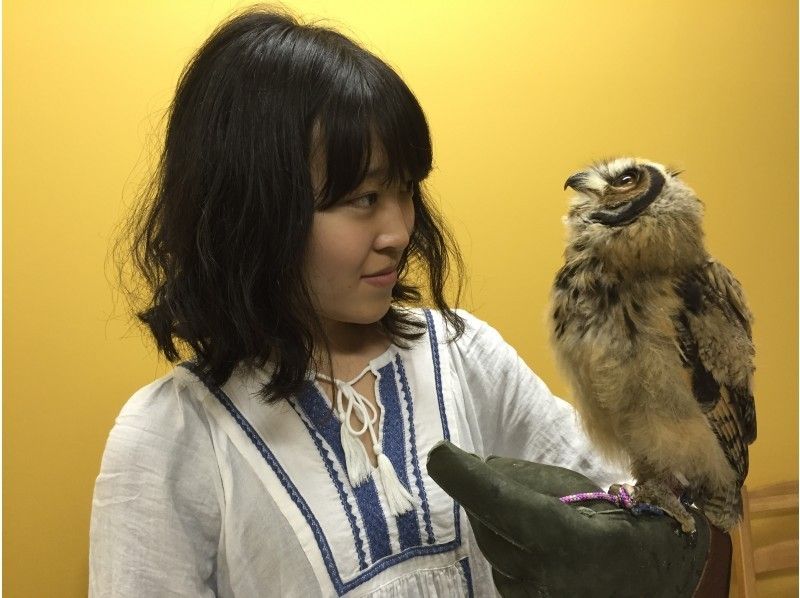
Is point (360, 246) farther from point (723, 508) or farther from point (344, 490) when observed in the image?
point (723, 508)

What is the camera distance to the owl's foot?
61 cm

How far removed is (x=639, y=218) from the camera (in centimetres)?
61

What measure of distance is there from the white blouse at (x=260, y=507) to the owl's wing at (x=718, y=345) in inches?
10.1

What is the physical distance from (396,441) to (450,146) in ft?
1.92

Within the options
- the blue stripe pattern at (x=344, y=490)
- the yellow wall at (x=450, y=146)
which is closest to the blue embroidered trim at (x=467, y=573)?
the blue stripe pattern at (x=344, y=490)

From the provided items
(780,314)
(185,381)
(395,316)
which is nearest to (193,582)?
(185,381)

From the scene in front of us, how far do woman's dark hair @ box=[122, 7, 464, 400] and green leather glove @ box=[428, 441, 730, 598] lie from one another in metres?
0.22

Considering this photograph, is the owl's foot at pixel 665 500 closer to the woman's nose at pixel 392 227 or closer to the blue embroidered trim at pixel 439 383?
the blue embroidered trim at pixel 439 383

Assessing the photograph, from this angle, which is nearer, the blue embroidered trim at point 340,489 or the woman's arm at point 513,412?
the blue embroidered trim at point 340,489

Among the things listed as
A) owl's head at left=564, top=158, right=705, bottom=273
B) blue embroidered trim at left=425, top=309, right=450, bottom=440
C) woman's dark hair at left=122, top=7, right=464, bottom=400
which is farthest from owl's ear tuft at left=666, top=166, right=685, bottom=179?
blue embroidered trim at left=425, top=309, right=450, bottom=440

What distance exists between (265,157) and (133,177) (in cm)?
53

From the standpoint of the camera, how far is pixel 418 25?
3.80 ft

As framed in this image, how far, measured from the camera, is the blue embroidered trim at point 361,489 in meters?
0.71

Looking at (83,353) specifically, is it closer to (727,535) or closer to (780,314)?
(727,535)
